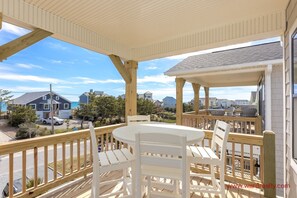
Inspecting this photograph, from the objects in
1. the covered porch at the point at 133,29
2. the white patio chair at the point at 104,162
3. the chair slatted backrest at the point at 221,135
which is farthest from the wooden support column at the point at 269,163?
the white patio chair at the point at 104,162

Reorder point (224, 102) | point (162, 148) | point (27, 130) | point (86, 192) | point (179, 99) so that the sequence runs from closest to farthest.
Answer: point (162, 148) < point (86, 192) < point (179, 99) < point (27, 130) < point (224, 102)

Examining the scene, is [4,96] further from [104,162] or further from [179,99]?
[104,162]

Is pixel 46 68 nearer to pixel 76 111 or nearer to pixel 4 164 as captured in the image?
pixel 76 111

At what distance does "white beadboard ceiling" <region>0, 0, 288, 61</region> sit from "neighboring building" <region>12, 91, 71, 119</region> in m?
6.99

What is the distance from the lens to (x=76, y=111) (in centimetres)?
1220

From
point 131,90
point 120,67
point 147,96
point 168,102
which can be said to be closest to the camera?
point 120,67

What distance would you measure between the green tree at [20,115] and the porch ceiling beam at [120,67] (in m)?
6.12

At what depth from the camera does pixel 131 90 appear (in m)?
4.13

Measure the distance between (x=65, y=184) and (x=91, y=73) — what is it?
1362cm

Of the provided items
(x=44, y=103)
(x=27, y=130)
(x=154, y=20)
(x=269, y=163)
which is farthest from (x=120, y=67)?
(x=44, y=103)

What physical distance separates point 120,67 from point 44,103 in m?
8.73

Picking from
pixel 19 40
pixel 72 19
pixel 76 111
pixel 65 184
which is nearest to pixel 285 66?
pixel 72 19

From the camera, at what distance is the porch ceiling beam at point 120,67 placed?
3.86m

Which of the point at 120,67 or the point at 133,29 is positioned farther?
the point at 120,67
